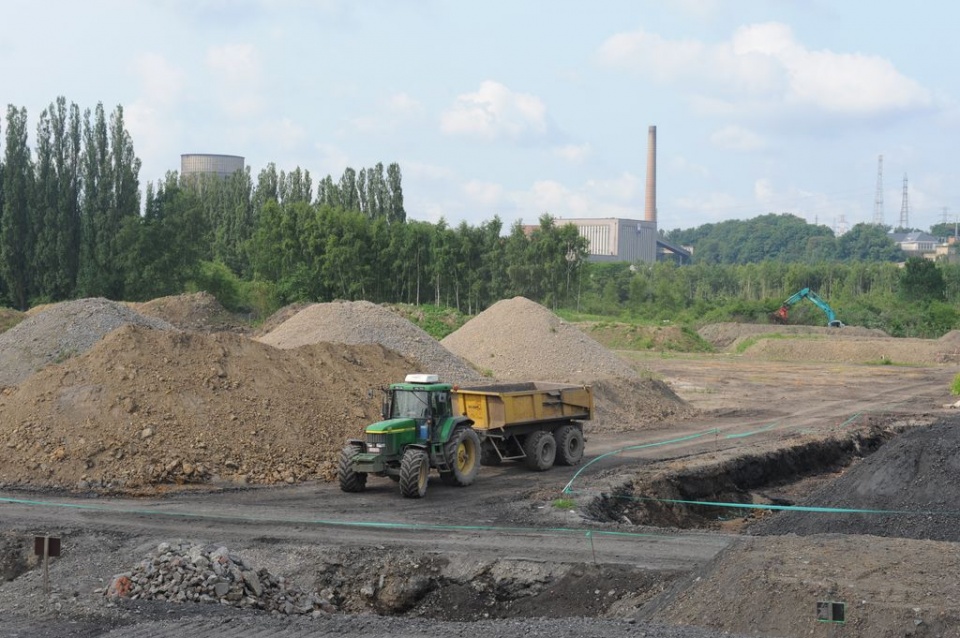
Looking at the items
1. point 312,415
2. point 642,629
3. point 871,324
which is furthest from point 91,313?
point 871,324

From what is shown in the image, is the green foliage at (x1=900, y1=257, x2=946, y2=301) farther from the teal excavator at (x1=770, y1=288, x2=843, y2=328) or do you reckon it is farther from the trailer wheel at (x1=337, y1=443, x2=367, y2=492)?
the trailer wheel at (x1=337, y1=443, x2=367, y2=492)

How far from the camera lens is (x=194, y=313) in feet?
161

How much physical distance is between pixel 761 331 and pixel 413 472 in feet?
221

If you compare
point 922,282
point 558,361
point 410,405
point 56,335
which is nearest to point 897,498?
point 410,405

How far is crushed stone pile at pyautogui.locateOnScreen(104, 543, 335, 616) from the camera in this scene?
11258 millimetres

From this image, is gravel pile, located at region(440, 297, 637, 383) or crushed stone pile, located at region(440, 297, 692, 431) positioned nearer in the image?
crushed stone pile, located at region(440, 297, 692, 431)

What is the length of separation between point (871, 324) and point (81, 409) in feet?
255

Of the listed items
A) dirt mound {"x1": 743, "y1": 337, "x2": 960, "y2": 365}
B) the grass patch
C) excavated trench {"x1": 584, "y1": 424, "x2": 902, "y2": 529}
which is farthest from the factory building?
excavated trench {"x1": 584, "y1": 424, "x2": 902, "y2": 529}

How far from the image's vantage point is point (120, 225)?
5731 cm

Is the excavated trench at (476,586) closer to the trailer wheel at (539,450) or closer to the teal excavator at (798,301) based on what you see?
the trailer wheel at (539,450)

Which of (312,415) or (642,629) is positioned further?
(312,415)

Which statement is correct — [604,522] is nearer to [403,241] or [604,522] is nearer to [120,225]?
[120,225]

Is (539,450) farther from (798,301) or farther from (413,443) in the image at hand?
(798,301)

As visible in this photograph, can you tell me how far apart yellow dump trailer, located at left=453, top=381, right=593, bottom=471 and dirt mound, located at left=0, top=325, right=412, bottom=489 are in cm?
322
